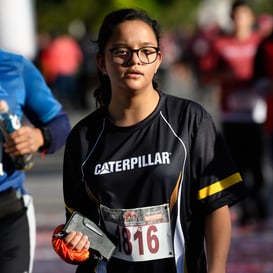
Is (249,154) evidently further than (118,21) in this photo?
Yes

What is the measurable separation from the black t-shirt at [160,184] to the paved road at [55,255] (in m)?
3.85

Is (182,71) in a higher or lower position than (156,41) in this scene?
lower

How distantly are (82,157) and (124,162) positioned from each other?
181 mm

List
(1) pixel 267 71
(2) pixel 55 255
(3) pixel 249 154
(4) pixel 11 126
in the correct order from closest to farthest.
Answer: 1. (4) pixel 11 126
2. (1) pixel 267 71
3. (2) pixel 55 255
4. (3) pixel 249 154

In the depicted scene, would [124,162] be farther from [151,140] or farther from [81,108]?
[81,108]

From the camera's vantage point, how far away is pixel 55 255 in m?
8.80

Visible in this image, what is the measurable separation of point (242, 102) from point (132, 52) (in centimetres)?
532

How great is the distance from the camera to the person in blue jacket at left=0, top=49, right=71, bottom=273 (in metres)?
4.64

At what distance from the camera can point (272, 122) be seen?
8492mm

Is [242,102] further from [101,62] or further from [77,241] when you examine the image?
[77,241]

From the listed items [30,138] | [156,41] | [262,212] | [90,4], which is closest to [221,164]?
[156,41]

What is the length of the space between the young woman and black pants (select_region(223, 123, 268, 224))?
5208 millimetres

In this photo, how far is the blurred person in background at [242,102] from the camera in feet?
30.5

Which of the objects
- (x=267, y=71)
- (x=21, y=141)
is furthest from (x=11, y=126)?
(x=267, y=71)
